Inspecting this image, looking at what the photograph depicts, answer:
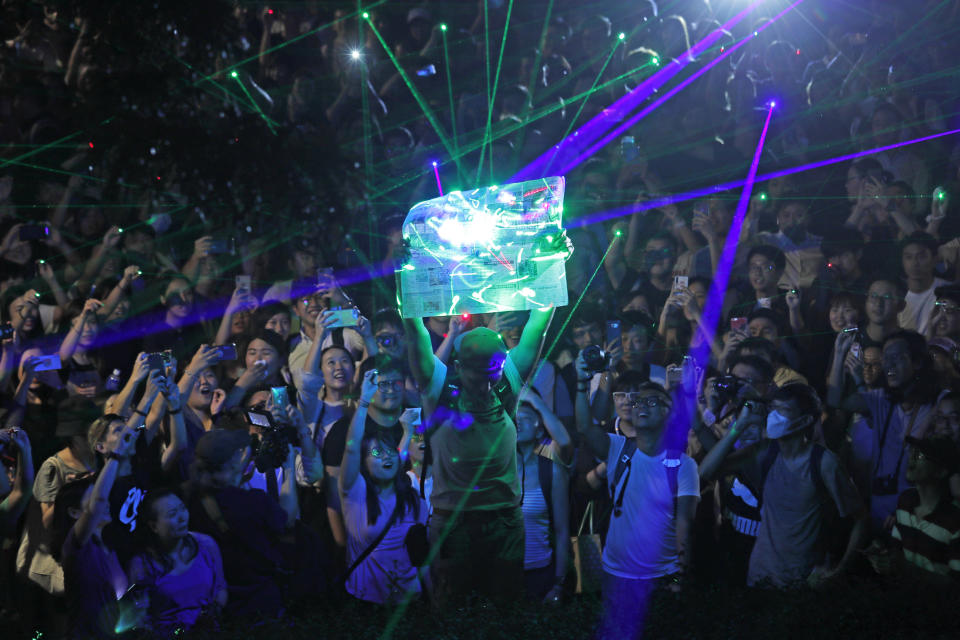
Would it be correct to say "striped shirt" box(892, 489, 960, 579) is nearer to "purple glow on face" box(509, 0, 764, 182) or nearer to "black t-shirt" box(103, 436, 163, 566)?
"purple glow on face" box(509, 0, 764, 182)

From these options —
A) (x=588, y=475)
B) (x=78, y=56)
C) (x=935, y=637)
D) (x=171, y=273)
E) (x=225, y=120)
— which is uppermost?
(x=78, y=56)

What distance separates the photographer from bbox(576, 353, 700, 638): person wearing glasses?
19.4ft

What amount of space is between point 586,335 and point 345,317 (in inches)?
66.2

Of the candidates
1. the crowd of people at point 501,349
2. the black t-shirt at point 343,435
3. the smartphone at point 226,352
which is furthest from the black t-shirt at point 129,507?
the black t-shirt at point 343,435

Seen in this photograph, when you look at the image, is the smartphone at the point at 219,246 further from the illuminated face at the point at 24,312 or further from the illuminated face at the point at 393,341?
the illuminated face at the point at 393,341

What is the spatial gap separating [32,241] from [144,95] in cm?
162

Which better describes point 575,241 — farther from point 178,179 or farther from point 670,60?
point 178,179

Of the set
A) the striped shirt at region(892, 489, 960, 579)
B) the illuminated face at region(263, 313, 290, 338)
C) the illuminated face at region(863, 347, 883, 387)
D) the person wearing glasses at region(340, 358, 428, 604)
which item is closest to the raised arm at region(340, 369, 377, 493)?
the person wearing glasses at region(340, 358, 428, 604)

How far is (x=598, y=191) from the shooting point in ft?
22.7

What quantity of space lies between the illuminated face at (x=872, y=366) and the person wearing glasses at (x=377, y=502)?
115 inches

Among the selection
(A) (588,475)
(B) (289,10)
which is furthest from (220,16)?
(A) (588,475)

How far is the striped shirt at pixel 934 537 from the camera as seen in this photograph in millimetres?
5387

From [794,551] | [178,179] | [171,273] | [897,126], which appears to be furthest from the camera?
[178,179]

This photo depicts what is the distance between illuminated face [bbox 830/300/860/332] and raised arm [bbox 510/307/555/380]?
5.75 feet
